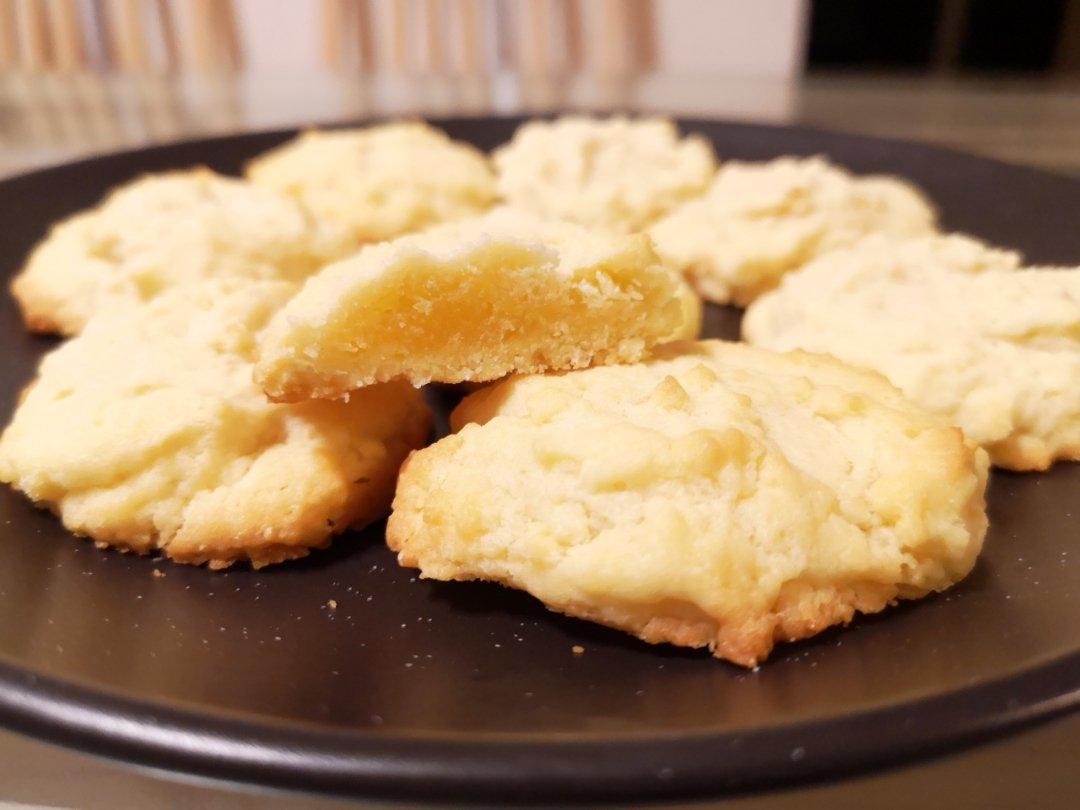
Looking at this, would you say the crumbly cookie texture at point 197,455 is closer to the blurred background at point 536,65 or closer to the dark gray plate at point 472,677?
the dark gray plate at point 472,677

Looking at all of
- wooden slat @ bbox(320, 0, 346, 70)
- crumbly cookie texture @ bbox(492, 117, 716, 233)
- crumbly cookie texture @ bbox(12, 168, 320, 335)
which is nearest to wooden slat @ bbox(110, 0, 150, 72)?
Answer: wooden slat @ bbox(320, 0, 346, 70)

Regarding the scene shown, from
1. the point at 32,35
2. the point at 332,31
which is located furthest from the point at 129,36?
the point at 332,31

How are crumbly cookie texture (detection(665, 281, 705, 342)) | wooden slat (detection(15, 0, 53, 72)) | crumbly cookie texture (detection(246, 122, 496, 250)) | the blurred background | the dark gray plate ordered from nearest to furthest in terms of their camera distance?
the dark gray plate, crumbly cookie texture (detection(665, 281, 705, 342)), crumbly cookie texture (detection(246, 122, 496, 250)), the blurred background, wooden slat (detection(15, 0, 53, 72))

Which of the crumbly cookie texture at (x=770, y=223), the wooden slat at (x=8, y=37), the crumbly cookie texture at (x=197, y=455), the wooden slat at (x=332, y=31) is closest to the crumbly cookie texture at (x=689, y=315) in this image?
the crumbly cookie texture at (x=770, y=223)

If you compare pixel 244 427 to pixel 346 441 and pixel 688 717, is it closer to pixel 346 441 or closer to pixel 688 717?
pixel 346 441

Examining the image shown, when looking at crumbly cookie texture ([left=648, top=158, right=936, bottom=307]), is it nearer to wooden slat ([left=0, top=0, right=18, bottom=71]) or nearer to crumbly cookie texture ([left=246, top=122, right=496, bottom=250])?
crumbly cookie texture ([left=246, top=122, right=496, bottom=250])

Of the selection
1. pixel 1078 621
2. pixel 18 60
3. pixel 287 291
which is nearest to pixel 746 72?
pixel 18 60

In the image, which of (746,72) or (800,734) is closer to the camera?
(800,734)
